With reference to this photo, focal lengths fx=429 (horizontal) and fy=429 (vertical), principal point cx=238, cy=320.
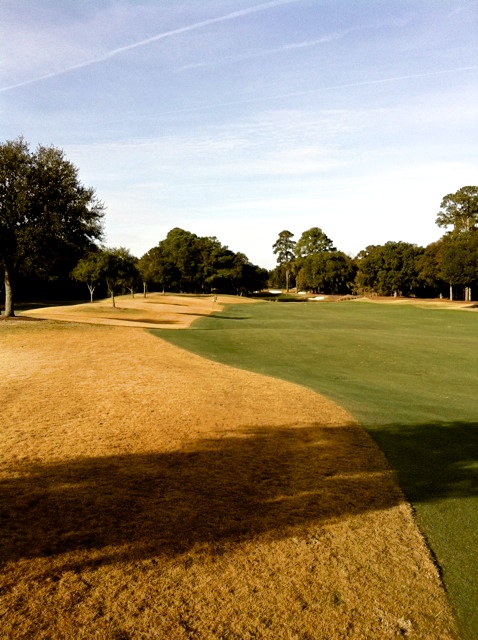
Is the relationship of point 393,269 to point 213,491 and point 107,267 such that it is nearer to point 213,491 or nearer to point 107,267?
point 107,267

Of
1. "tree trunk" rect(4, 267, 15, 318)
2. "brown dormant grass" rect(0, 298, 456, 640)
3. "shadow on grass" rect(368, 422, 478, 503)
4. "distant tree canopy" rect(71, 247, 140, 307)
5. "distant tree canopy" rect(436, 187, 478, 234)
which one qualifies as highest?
"distant tree canopy" rect(436, 187, 478, 234)

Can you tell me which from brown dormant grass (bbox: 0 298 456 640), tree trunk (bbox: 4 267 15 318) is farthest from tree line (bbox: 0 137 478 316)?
brown dormant grass (bbox: 0 298 456 640)

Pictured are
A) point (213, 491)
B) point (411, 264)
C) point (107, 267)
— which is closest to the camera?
point (213, 491)

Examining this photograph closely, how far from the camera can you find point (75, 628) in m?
4.51

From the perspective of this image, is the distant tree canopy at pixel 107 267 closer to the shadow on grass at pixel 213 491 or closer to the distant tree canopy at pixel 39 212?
the distant tree canopy at pixel 39 212

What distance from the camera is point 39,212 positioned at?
30.4 meters

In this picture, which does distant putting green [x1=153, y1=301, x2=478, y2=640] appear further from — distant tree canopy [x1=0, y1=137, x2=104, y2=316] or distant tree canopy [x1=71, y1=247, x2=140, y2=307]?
distant tree canopy [x1=71, y1=247, x2=140, y2=307]

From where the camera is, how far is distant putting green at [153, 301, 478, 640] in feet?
21.8

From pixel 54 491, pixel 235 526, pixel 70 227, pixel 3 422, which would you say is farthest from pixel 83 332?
pixel 235 526

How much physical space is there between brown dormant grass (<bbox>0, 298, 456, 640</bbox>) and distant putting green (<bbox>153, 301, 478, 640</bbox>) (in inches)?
17.0

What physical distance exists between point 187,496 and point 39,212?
94.0 ft

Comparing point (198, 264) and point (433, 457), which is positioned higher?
point (198, 264)

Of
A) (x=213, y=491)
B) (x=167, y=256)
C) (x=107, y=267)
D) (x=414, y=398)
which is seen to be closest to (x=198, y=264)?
(x=167, y=256)

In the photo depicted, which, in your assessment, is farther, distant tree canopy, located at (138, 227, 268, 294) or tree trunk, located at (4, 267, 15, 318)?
distant tree canopy, located at (138, 227, 268, 294)
